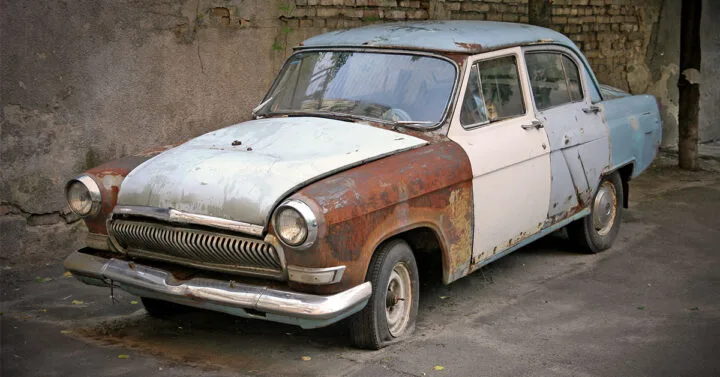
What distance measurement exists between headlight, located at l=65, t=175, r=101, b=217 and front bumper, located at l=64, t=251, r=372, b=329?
1.03 ft

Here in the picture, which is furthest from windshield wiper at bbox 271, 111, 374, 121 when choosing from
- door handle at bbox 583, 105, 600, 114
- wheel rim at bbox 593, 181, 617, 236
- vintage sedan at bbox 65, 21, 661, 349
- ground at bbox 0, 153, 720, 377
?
wheel rim at bbox 593, 181, 617, 236

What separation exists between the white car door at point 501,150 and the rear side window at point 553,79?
0.56ft

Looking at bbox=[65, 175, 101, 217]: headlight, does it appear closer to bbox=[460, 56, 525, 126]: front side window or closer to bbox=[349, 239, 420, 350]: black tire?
bbox=[349, 239, 420, 350]: black tire

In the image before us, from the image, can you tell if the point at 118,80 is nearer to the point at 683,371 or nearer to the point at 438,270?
the point at 438,270

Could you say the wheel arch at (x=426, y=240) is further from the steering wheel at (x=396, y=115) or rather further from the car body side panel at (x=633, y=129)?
the car body side panel at (x=633, y=129)

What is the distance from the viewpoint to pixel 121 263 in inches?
198

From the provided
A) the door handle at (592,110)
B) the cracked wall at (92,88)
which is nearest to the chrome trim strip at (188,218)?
the cracked wall at (92,88)

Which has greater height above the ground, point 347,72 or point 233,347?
point 347,72

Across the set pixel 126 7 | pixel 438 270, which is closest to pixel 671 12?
pixel 438 270

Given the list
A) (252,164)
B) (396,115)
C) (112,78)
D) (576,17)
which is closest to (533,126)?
(396,115)

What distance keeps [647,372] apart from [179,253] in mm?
2509

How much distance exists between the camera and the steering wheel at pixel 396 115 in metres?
5.58

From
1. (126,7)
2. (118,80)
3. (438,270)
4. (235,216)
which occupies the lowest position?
(438,270)

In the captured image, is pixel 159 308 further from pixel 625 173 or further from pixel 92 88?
pixel 625 173
